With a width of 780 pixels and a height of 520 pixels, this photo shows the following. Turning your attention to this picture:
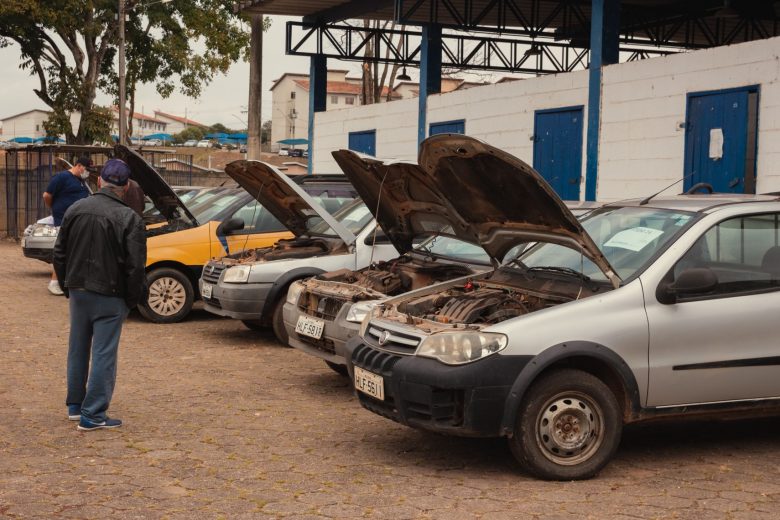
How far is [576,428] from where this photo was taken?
590 centimetres

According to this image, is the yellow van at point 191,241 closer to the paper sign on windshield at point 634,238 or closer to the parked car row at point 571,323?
the parked car row at point 571,323

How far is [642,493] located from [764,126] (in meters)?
9.15

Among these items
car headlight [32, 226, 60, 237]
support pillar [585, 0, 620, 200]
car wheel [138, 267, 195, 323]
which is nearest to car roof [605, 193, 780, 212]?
car wheel [138, 267, 195, 323]

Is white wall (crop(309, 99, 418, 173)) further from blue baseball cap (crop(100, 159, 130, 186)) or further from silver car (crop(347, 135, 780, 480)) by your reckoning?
silver car (crop(347, 135, 780, 480))

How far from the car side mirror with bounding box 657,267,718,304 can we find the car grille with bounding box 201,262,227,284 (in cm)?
574

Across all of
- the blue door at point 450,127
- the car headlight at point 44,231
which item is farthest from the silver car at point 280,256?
the blue door at point 450,127

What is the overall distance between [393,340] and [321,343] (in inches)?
80.4

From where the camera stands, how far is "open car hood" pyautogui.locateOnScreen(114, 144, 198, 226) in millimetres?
12805

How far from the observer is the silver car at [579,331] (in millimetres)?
5789

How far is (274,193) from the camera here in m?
11.0

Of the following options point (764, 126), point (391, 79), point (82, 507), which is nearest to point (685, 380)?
point (82, 507)

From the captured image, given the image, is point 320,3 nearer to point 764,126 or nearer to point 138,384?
point 764,126

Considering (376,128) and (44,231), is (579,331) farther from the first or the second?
(376,128)

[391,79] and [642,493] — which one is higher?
[391,79]
